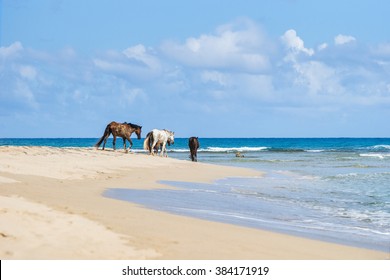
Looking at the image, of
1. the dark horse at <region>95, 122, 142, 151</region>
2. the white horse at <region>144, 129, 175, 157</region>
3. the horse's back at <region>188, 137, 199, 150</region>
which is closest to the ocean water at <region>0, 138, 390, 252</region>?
the dark horse at <region>95, 122, 142, 151</region>

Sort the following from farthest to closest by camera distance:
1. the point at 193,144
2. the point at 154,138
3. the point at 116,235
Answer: the point at 193,144 → the point at 154,138 → the point at 116,235

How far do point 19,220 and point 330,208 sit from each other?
673 centimetres

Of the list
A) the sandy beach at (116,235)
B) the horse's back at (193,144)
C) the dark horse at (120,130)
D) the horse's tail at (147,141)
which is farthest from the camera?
the horse's back at (193,144)

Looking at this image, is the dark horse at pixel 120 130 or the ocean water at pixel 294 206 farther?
the dark horse at pixel 120 130

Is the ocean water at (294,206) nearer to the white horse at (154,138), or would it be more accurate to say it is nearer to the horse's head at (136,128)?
the white horse at (154,138)

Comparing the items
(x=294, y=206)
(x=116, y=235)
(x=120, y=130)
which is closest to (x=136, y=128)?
(x=120, y=130)

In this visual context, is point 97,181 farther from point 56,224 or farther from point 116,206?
point 56,224

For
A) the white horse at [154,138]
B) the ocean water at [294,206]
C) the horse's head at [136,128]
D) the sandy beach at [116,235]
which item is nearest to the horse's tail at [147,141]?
the white horse at [154,138]

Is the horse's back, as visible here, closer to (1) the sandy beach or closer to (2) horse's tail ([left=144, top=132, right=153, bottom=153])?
(2) horse's tail ([left=144, top=132, right=153, bottom=153])

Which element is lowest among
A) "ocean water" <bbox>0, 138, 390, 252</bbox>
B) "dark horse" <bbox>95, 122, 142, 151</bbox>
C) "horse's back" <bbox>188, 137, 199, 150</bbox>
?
"ocean water" <bbox>0, 138, 390, 252</bbox>

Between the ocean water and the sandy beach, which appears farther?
the ocean water

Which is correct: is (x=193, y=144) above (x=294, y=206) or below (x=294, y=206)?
above

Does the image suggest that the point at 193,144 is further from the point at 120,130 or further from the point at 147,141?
the point at 120,130
